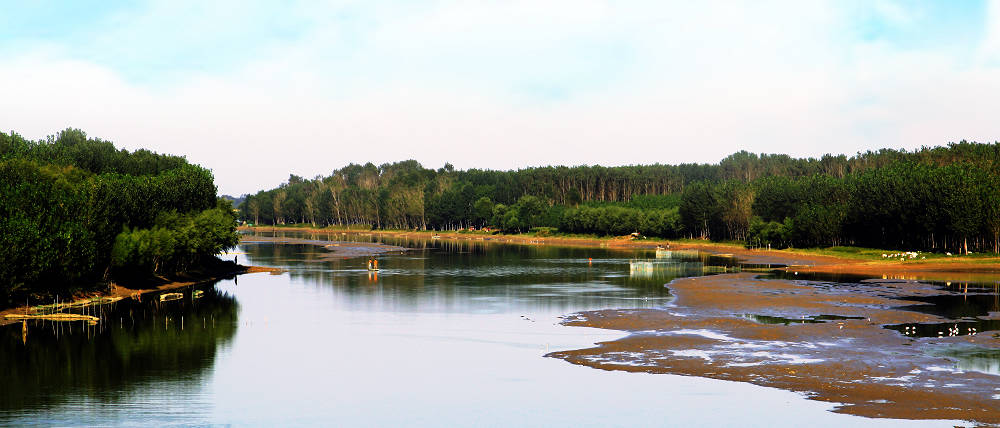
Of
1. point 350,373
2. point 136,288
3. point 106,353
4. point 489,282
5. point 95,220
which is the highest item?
point 95,220

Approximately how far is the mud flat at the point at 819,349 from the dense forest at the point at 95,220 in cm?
5398

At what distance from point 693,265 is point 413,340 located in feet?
345

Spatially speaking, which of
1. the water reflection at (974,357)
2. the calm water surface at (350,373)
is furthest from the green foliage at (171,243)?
the water reflection at (974,357)

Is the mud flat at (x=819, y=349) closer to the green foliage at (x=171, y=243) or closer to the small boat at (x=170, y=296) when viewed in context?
the small boat at (x=170, y=296)

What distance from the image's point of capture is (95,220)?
3787 inches

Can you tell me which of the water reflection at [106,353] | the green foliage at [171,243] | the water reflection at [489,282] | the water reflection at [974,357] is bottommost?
the water reflection at [974,357]

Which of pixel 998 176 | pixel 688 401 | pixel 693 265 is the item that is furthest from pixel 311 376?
pixel 998 176

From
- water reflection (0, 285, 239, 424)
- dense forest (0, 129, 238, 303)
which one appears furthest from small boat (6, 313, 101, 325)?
dense forest (0, 129, 238, 303)

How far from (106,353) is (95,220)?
36.3m

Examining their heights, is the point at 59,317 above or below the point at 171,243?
below

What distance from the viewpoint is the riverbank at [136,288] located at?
8358 cm

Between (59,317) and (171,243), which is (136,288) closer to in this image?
(171,243)

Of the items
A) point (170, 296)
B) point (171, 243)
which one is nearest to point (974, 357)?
point (170, 296)

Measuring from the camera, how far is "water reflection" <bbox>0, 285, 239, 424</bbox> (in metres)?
52.2
